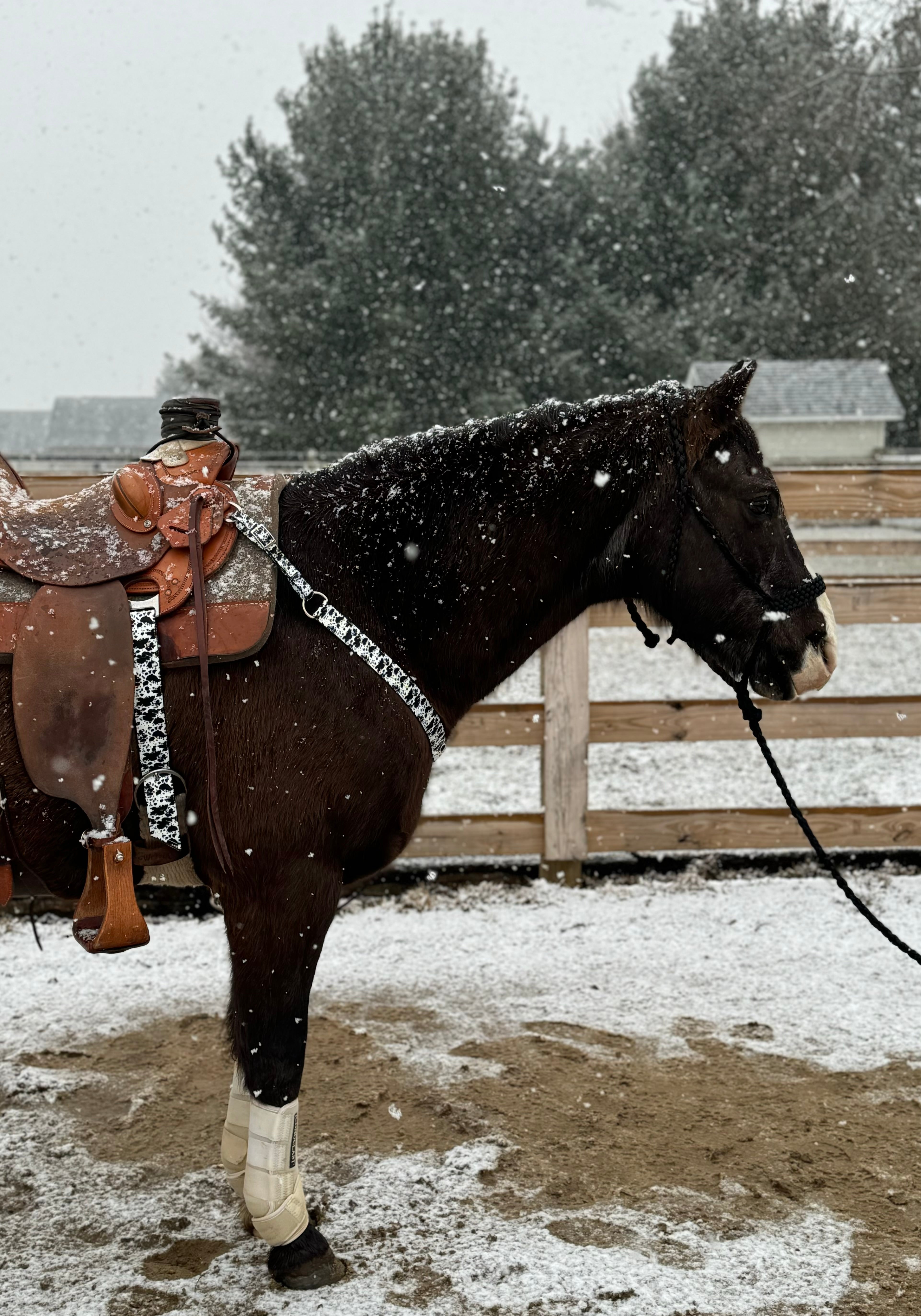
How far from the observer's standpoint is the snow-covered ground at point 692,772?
5.83 meters

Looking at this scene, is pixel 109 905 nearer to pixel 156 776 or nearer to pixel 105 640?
pixel 156 776

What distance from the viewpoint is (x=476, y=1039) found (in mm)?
3459

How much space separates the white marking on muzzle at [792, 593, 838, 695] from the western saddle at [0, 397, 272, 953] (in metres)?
1.14

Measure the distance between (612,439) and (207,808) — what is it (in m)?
1.15

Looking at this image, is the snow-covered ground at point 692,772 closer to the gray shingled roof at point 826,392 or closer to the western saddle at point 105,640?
the western saddle at point 105,640

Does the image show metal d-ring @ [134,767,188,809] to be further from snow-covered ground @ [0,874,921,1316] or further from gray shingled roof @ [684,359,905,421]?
gray shingled roof @ [684,359,905,421]

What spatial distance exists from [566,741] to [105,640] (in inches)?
116

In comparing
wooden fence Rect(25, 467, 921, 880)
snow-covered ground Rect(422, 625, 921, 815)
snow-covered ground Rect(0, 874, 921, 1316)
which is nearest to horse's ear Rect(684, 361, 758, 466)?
snow-covered ground Rect(0, 874, 921, 1316)

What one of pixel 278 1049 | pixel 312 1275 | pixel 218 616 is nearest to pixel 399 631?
pixel 218 616

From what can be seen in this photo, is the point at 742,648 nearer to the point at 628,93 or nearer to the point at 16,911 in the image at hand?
the point at 16,911

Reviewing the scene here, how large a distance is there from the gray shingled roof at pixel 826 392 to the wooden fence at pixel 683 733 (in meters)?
25.0

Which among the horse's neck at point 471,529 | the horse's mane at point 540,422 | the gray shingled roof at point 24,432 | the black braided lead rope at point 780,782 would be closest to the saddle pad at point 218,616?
the horse's neck at point 471,529

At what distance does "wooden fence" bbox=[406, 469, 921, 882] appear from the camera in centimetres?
471

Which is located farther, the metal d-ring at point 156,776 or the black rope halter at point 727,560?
the black rope halter at point 727,560
